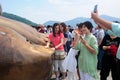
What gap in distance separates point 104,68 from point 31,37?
14.7ft

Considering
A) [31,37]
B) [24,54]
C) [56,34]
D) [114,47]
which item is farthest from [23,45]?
[56,34]

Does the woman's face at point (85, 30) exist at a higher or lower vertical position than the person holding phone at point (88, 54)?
higher

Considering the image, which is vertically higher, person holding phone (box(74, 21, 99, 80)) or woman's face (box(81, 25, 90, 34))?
woman's face (box(81, 25, 90, 34))

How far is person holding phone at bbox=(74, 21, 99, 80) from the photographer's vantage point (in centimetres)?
721

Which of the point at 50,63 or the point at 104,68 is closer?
the point at 50,63

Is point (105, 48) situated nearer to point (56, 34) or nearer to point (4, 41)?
point (56, 34)

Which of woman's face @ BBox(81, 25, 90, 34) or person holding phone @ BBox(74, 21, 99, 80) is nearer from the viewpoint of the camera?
person holding phone @ BBox(74, 21, 99, 80)

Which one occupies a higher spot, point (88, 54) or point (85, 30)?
point (85, 30)

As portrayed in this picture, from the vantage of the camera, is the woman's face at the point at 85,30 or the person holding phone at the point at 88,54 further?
the woman's face at the point at 85,30

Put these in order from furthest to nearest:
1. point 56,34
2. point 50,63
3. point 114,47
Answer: point 56,34 < point 114,47 < point 50,63

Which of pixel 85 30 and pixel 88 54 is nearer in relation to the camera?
pixel 88 54

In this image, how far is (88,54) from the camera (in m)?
7.28

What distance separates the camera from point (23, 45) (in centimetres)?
409

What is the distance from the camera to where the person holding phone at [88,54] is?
23.6 feet
